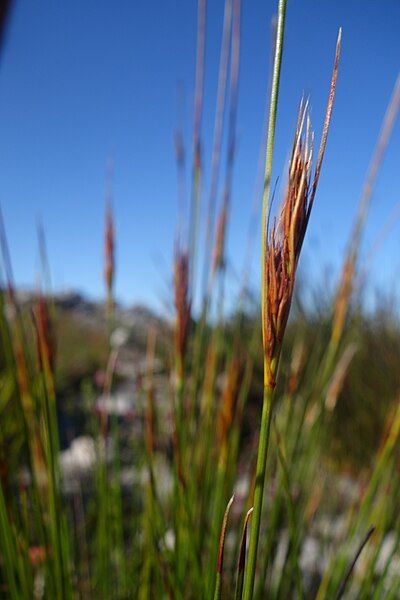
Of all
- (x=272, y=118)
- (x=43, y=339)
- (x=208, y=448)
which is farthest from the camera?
(x=208, y=448)

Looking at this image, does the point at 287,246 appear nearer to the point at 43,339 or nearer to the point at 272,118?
the point at 272,118

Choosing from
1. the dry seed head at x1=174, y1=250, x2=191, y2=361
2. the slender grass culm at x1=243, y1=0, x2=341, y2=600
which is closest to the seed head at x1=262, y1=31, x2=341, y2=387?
the slender grass culm at x1=243, y1=0, x2=341, y2=600

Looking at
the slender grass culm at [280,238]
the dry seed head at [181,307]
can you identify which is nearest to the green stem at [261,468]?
the slender grass culm at [280,238]

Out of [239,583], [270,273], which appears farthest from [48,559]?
[270,273]

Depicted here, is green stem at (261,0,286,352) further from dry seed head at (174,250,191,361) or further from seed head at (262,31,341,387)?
dry seed head at (174,250,191,361)

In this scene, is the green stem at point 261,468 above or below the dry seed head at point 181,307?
below

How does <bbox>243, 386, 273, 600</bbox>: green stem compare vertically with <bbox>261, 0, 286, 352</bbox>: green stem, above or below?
below

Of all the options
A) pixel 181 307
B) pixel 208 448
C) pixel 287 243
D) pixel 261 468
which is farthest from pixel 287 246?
pixel 208 448

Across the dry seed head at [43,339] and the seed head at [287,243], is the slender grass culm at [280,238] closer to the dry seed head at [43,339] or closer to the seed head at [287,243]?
the seed head at [287,243]
